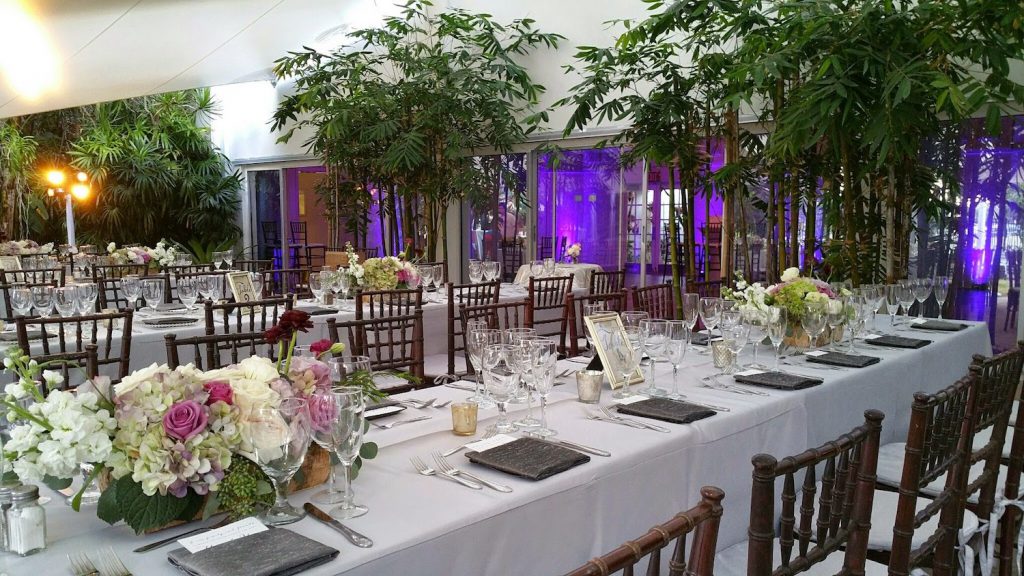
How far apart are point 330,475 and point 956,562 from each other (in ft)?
5.82

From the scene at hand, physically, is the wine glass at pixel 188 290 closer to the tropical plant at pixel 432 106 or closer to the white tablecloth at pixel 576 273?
the white tablecloth at pixel 576 273

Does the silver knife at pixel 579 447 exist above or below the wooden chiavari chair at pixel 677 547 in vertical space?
below

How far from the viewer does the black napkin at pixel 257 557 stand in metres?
1.27

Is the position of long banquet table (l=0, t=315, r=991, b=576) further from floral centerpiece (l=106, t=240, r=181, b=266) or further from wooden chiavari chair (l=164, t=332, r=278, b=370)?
floral centerpiece (l=106, t=240, r=181, b=266)

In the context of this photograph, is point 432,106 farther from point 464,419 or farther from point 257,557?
point 257,557

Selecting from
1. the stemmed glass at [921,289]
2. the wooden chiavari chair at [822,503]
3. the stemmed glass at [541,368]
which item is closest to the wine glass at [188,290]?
the stemmed glass at [541,368]

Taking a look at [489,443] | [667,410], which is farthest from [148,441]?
[667,410]

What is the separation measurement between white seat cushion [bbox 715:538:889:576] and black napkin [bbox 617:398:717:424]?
347mm

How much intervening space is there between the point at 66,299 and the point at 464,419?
2.49m

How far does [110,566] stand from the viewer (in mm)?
1289

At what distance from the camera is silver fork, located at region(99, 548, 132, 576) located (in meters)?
1.27

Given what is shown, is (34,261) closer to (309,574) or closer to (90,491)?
(90,491)

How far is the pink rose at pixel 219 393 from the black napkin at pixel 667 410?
3.79 feet

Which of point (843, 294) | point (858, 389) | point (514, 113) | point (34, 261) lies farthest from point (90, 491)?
point (514, 113)
